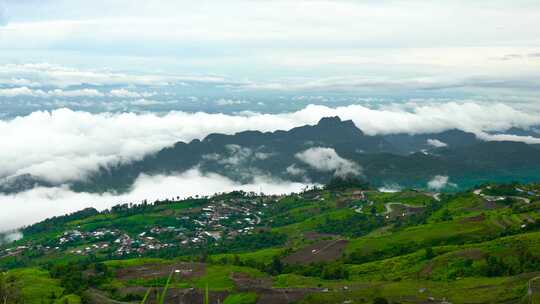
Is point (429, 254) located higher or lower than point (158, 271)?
higher

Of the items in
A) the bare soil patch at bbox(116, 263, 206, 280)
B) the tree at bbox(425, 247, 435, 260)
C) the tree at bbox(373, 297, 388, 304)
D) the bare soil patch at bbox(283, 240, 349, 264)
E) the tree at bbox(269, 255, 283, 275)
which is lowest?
the bare soil patch at bbox(283, 240, 349, 264)

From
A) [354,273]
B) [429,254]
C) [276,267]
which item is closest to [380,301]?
[354,273]

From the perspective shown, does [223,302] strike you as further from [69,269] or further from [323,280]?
[69,269]

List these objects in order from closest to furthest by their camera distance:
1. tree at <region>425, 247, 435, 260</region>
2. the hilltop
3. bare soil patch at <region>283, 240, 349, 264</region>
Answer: the hilltop, tree at <region>425, 247, 435, 260</region>, bare soil patch at <region>283, 240, 349, 264</region>

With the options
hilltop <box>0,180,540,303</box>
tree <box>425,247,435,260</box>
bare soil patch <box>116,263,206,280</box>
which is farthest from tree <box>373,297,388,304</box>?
bare soil patch <box>116,263,206,280</box>

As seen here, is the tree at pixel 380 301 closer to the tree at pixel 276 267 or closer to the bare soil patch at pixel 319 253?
the tree at pixel 276 267

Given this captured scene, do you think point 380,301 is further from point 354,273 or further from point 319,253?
point 319,253

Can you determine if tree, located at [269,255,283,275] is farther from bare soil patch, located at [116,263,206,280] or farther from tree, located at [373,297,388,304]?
tree, located at [373,297,388,304]

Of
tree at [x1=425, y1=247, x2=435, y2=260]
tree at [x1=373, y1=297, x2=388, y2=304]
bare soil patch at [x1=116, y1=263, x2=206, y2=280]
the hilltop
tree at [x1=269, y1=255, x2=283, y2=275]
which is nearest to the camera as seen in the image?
tree at [x1=373, y1=297, x2=388, y2=304]

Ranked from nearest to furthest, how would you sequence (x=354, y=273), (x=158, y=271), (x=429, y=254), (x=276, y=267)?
(x=354, y=273)
(x=429, y=254)
(x=158, y=271)
(x=276, y=267)

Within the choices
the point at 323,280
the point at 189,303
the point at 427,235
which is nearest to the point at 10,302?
the point at 189,303

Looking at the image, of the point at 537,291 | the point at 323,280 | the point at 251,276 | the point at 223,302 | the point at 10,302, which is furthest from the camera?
the point at 251,276
